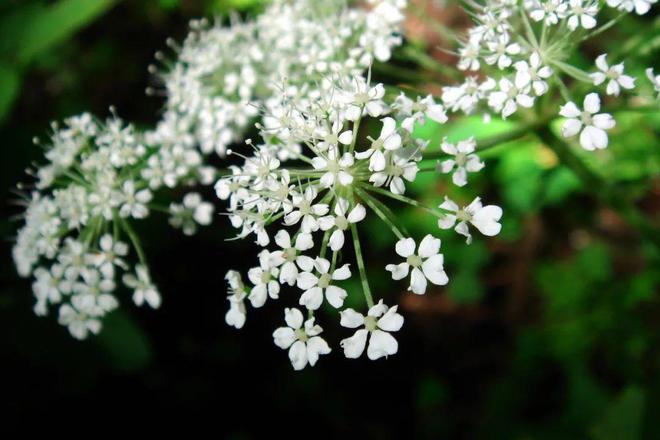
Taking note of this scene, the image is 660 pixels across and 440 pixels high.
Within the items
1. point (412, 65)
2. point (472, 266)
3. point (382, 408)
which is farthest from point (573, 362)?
point (412, 65)

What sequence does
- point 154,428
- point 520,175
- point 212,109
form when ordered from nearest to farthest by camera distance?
1. point 212,109
2. point 520,175
3. point 154,428

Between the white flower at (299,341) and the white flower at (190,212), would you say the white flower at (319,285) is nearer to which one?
the white flower at (299,341)

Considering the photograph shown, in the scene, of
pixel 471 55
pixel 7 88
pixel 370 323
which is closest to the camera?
pixel 370 323

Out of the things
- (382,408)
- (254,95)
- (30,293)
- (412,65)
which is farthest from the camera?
(412,65)

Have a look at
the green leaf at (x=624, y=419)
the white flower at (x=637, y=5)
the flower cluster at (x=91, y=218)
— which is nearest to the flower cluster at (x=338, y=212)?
the flower cluster at (x=91, y=218)

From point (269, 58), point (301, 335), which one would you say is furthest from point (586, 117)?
point (269, 58)

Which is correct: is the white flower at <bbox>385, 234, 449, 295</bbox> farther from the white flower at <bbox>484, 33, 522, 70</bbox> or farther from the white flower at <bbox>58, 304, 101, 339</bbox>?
the white flower at <bbox>58, 304, 101, 339</bbox>

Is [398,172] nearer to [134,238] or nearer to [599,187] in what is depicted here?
[134,238]

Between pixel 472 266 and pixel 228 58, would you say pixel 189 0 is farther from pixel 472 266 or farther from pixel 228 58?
pixel 472 266
